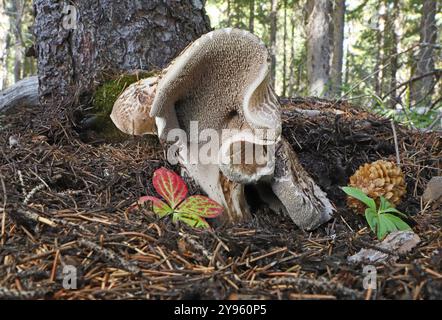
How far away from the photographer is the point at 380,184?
2223 mm

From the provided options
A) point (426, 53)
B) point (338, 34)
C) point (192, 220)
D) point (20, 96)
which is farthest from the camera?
point (338, 34)

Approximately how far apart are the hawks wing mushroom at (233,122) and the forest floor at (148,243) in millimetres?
146

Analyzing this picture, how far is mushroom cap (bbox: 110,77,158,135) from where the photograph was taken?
2.17 m

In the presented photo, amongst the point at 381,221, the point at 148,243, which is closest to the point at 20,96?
the point at 148,243

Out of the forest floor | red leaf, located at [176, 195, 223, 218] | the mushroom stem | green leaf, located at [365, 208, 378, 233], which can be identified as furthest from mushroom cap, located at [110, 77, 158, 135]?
green leaf, located at [365, 208, 378, 233]

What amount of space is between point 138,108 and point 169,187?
49 cm

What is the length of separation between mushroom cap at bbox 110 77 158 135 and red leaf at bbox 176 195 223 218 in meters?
0.55

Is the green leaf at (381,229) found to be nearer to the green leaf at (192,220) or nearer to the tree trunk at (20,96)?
the green leaf at (192,220)

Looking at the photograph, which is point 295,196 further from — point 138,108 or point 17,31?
→ point 17,31

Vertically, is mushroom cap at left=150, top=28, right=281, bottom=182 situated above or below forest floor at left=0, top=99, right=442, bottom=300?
above

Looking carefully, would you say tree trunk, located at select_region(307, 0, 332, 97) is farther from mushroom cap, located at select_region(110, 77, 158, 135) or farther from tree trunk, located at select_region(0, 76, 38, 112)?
mushroom cap, located at select_region(110, 77, 158, 135)

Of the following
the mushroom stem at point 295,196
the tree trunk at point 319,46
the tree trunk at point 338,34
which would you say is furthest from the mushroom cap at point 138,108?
the tree trunk at point 338,34

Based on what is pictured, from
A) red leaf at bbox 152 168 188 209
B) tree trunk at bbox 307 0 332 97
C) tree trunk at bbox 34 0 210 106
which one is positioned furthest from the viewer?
tree trunk at bbox 307 0 332 97

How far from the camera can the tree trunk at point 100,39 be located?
282cm
